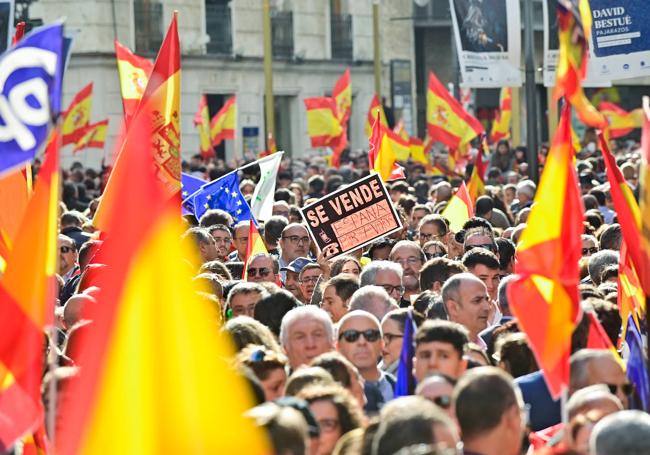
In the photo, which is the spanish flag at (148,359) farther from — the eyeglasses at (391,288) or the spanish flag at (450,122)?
the spanish flag at (450,122)

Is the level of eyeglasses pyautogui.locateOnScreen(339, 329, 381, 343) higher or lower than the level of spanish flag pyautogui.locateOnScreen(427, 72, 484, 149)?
lower

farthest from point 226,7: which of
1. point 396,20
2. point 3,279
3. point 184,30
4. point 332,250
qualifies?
point 3,279

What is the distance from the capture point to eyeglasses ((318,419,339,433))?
6.21 metres

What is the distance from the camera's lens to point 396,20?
46.5 m

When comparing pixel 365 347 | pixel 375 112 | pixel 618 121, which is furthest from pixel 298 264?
pixel 618 121

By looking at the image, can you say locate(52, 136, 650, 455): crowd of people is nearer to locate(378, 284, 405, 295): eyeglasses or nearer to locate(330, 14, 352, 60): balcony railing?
locate(378, 284, 405, 295): eyeglasses

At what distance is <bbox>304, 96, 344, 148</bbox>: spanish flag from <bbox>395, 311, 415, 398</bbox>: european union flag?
65.7ft

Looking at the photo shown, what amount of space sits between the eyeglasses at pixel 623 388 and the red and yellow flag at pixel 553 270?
33 cm

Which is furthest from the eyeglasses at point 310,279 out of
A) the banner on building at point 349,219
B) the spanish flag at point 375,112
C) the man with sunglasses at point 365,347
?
the spanish flag at point 375,112

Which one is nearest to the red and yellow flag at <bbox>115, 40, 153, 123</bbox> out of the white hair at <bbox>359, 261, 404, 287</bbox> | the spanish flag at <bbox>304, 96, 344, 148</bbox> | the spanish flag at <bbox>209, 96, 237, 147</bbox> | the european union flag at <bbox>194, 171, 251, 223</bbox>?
the european union flag at <bbox>194, 171, 251, 223</bbox>

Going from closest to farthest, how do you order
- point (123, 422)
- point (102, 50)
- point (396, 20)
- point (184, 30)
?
point (123, 422) < point (102, 50) < point (184, 30) < point (396, 20)

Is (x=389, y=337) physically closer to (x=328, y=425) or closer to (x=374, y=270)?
(x=374, y=270)

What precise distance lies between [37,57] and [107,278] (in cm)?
268

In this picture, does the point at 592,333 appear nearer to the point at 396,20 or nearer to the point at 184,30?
the point at 184,30
